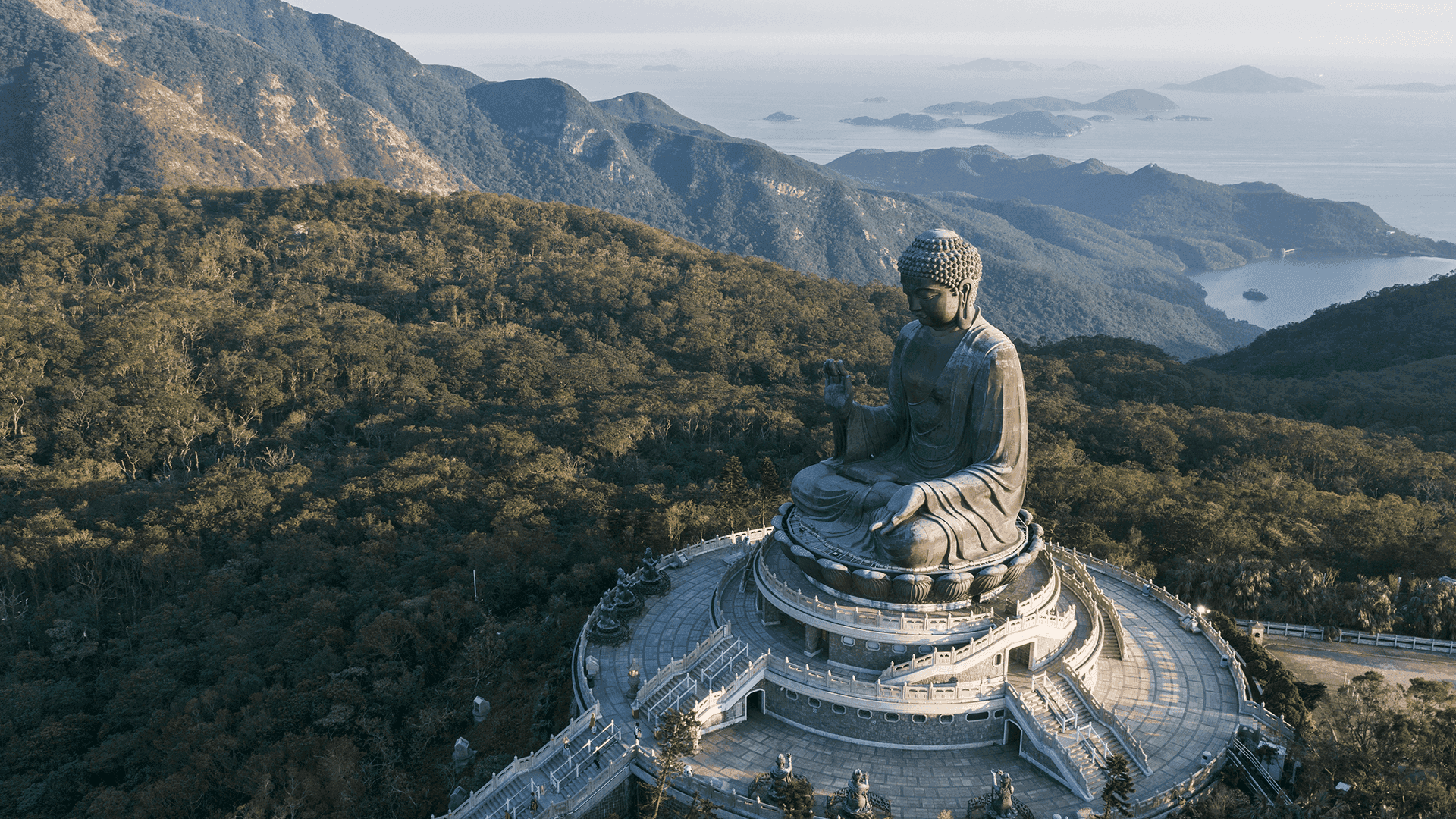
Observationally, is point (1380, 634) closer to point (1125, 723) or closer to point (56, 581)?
point (1125, 723)

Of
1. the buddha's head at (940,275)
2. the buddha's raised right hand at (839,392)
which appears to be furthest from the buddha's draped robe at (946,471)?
→ the buddha's head at (940,275)

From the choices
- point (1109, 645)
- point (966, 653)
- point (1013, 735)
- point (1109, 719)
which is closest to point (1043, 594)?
point (966, 653)

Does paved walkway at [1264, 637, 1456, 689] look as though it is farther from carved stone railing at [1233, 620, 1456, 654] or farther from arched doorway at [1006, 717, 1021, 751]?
arched doorway at [1006, 717, 1021, 751]

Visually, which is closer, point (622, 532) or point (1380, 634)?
point (1380, 634)

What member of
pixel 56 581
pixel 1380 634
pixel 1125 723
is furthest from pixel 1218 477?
pixel 56 581

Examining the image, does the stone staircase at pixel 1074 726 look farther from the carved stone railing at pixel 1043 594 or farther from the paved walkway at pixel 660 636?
the paved walkway at pixel 660 636

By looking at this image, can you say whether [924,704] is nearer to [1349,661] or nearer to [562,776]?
[562,776]

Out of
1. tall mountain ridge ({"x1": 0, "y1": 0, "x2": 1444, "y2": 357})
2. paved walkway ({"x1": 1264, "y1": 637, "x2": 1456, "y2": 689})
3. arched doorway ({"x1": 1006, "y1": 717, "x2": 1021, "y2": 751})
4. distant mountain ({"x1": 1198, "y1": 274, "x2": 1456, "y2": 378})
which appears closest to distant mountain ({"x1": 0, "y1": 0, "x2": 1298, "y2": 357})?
tall mountain ridge ({"x1": 0, "y1": 0, "x2": 1444, "y2": 357})
